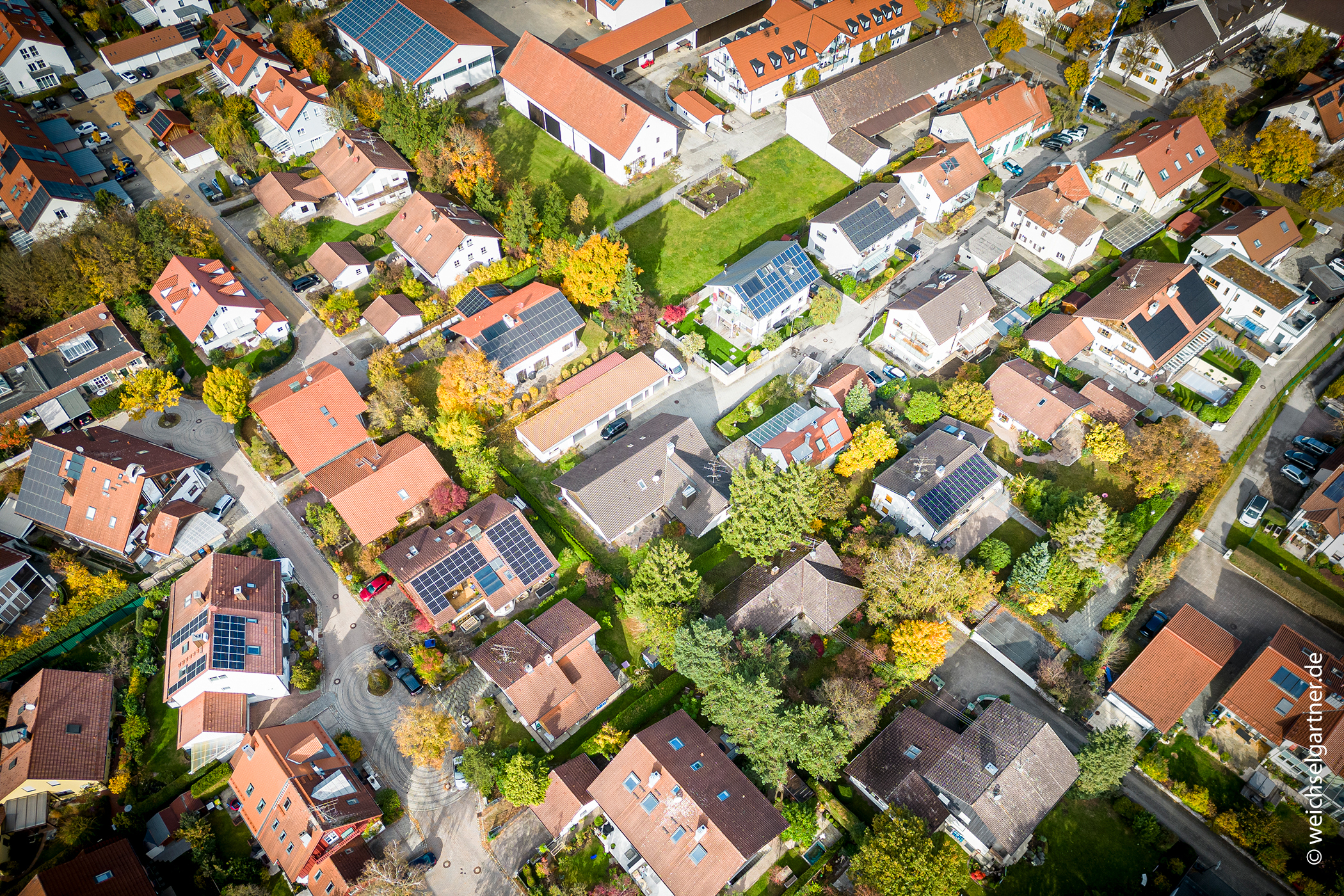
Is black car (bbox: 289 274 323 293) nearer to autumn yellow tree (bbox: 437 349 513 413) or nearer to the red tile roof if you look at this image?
autumn yellow tree (bbox: 437 349 513 413)

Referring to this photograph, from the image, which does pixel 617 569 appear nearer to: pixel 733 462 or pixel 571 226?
pixel 733 462

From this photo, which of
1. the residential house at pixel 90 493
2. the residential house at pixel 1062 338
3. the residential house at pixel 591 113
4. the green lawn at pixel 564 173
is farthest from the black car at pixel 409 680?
the residential house at pixel 1062 338

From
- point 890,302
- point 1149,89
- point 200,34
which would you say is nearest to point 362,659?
point 890,302

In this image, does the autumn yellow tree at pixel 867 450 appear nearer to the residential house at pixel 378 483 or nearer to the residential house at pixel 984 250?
the residential house at pixel 984 250

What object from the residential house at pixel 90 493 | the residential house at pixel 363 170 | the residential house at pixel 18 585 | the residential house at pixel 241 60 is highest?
the residential house at pixel 241 60

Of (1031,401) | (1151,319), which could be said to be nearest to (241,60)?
(1031,401)

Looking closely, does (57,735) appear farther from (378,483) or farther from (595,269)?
(595,269)

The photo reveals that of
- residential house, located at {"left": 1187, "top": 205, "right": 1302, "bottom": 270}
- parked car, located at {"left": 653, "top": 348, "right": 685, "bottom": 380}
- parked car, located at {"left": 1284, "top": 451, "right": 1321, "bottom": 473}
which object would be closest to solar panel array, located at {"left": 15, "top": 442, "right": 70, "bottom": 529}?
parked car, located at {"left": 653, "top": 348, "right": 685, "bottom": 380}
